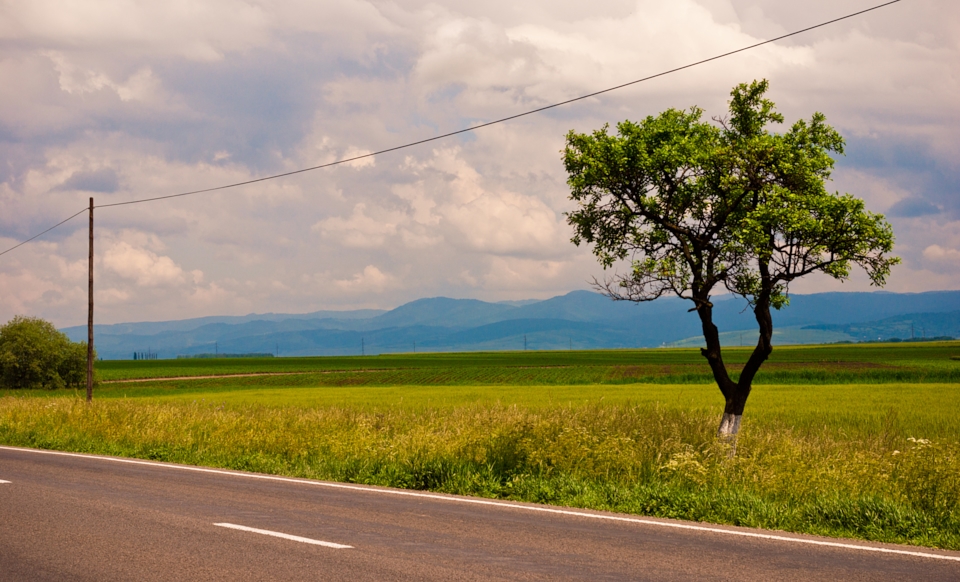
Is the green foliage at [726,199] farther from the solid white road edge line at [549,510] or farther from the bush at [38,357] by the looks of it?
the bush at [38,357]

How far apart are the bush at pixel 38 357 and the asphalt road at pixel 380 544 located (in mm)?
65002

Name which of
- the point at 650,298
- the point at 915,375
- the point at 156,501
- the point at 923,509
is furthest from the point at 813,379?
the point at 156,501

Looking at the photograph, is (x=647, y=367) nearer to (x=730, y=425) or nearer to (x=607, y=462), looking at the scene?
(x=730, y=425)

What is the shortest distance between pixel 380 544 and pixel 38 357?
7214cm

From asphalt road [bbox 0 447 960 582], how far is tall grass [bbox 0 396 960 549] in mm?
920

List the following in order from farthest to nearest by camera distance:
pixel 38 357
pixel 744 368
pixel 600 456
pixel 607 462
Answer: pixel 38 357
pixel 744 368
pixel 600 456
pixel 607 462

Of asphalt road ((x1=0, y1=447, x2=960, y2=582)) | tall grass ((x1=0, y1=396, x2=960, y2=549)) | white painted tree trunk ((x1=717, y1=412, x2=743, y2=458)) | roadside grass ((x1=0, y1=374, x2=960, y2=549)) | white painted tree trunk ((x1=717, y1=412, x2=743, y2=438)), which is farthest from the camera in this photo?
white painted tree trunk ((x1=717, y1=412, x2=743, y2=438))

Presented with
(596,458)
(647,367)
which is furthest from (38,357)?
(596,458)

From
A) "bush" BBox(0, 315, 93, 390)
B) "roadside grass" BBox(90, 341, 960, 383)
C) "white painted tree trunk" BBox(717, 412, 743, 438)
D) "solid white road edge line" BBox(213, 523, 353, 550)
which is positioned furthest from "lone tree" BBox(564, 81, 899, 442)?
"bush" BBox(0, 315, 93, 390)

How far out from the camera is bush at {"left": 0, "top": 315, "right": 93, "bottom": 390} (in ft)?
226

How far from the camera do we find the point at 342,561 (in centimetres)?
770

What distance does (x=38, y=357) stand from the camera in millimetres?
69562

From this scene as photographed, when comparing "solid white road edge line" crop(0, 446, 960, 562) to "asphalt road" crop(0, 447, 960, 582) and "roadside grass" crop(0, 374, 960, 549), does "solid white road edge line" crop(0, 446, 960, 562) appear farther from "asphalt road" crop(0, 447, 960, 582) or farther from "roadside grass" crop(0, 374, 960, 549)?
"roadside grass" crop(0, 374, 960, 549)

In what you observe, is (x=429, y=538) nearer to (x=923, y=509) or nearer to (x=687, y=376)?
(x=923, y=509)
